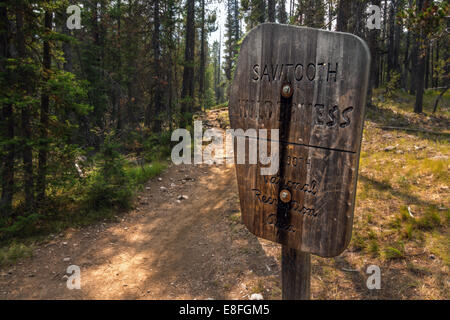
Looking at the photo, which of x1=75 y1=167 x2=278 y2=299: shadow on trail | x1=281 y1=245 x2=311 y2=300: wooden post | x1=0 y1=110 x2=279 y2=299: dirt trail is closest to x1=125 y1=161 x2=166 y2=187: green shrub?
x1=0 y1=110 x2=279 y2=299: dirt trail

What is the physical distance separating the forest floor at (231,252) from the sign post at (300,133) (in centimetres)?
244

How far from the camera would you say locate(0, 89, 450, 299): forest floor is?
13.9 ft

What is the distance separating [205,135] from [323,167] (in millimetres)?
12638

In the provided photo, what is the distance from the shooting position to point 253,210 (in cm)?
228

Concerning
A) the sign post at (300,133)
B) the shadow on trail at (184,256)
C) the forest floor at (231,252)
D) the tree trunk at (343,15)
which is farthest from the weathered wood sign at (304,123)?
the tree trunk at (343,15)

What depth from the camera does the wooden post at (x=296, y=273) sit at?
Result: 7.41 ft

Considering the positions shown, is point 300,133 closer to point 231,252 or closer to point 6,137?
point 231,252

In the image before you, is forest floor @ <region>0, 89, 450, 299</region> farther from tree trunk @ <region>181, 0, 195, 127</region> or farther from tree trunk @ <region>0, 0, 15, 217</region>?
tree trunk @ <region>181, 0, 195, 127</region>

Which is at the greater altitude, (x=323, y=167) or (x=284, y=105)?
(x=284, y=105)

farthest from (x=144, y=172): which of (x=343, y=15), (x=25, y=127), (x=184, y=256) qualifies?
(x=343, y=15)

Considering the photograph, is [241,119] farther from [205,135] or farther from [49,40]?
[205,135]

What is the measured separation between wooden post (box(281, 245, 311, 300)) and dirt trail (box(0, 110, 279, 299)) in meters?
1.99

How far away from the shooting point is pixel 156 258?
A: 5.37 m
